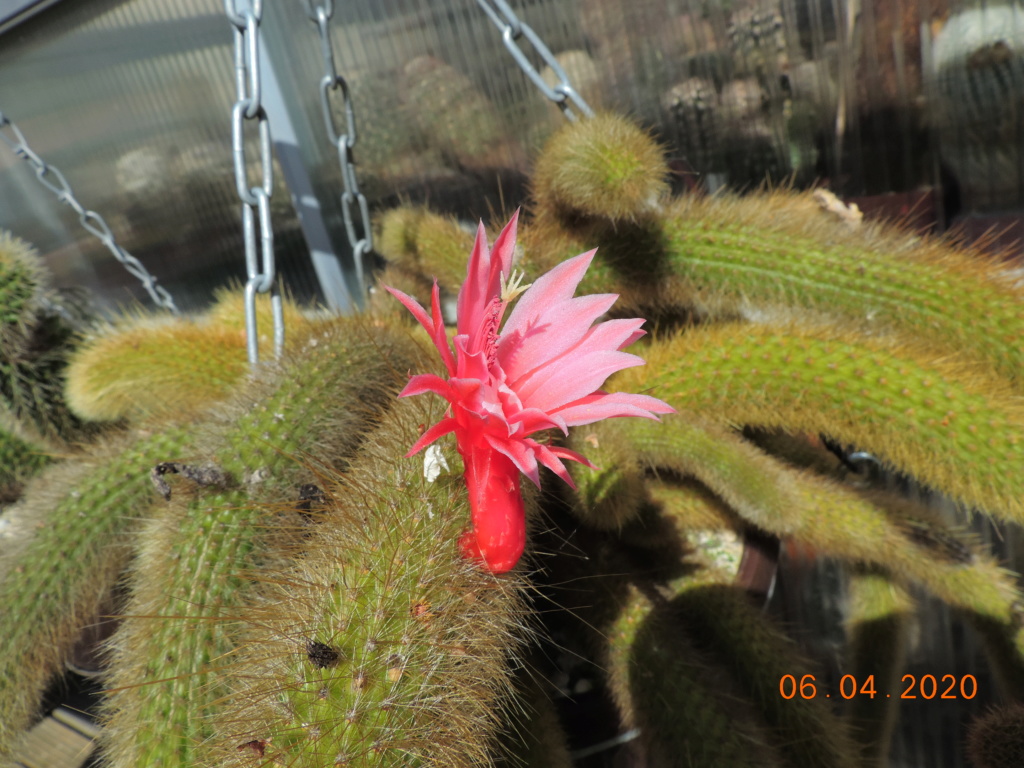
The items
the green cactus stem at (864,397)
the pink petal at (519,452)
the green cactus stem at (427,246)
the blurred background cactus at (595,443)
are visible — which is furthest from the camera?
the green cactus stem at (427,246)

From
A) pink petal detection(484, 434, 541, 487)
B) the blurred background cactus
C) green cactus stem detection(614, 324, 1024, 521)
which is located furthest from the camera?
green cactus stem detection(614, 324, 1024, 521)

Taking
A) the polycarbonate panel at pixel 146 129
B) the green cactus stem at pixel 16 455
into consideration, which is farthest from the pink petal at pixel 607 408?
the polycarbonate panel at pixel 146 129

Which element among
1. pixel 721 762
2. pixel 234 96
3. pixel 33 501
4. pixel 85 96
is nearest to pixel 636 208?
pixel 721 762

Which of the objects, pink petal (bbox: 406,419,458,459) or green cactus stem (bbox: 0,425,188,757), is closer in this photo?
pink petal (bbox: 406,419,458,459)

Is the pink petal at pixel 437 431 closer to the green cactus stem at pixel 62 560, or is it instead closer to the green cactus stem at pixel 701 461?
the green cactus stem at pixel 701 461

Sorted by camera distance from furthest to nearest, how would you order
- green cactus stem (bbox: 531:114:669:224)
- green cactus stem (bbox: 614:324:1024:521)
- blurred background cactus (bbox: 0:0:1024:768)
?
1. green cactus stem (bbox: 531:114:669:224)
2. green cactus stem (bbox: 614:324:1024:521)
3. blurred background cactus (bbox: 0:0:1024:768)

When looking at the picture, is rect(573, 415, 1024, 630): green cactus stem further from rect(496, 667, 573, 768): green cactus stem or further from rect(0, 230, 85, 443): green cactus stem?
rect(0, 230, 85, 443): green cactus stem
